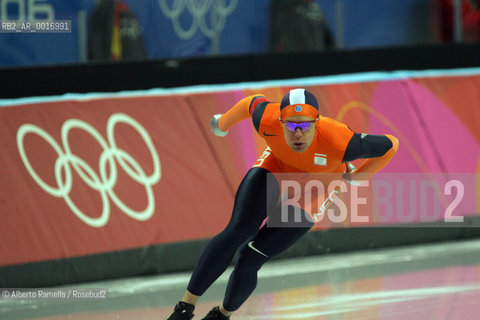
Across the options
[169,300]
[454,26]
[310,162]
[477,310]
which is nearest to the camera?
[310,162]

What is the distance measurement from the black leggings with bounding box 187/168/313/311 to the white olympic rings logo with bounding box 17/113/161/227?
1.82m

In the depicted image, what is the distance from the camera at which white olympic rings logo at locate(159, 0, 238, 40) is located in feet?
23.4

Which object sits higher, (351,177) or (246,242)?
(351,177)

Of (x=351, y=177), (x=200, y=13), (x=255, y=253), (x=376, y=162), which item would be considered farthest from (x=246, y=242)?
(x=200, y=13)

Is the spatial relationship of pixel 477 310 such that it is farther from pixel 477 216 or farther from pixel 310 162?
pixel 477 216

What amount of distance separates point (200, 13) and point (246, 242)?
300 centimetres

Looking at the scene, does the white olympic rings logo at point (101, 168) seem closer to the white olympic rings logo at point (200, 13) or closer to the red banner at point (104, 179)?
the red banner at point (104, 179)

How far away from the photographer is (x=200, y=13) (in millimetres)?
7266

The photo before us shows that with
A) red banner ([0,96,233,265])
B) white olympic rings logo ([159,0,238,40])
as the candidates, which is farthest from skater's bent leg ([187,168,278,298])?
white olympic rings logo ([159,0,238,40])

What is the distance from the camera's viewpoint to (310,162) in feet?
15.6

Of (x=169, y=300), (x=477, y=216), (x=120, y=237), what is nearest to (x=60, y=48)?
(x=120, y=237)

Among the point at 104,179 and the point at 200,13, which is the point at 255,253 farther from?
the point at 200,13

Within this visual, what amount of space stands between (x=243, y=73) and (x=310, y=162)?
282 cm

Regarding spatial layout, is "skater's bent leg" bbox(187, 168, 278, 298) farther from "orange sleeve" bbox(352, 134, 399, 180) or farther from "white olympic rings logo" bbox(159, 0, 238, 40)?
"white olympic rings logo" bbox(159, 0, 238, 40)
